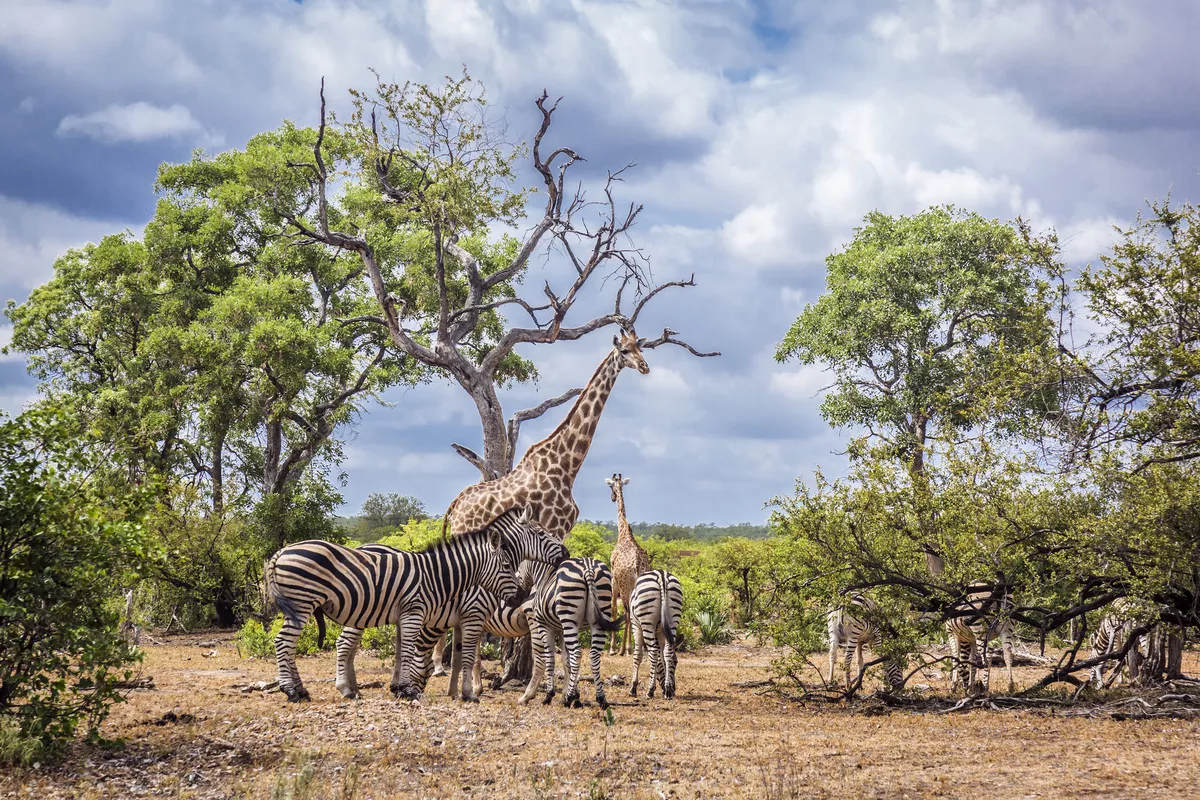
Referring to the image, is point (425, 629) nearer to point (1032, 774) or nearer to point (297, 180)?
point (1032, 774)

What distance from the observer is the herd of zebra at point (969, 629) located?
1217 cm

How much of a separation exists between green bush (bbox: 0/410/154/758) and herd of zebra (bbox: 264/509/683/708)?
9.15ft

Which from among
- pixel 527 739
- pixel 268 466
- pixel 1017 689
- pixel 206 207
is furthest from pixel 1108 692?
pixel 206 207

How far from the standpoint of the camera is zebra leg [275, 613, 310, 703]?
1125 cm

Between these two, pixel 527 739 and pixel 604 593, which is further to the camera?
pixel 604 593

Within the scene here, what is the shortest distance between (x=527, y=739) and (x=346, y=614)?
3250mm

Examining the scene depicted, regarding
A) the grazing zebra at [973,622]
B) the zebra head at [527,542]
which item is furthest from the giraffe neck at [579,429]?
the grazing zebra at [973,622]

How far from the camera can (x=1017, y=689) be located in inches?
536

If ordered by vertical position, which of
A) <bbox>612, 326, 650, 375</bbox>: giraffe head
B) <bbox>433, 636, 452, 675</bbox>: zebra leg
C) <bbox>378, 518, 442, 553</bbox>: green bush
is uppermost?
<bbox>612, 326, 650, 375</bbox>: giraffe head

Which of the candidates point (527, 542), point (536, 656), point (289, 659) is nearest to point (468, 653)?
point (536, 656)

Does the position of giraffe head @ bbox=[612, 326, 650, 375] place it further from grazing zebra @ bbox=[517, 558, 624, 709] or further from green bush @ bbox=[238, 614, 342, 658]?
green bush @ bbox=[238, 614, 342, 658]

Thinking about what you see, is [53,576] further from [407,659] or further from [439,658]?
[439,658]

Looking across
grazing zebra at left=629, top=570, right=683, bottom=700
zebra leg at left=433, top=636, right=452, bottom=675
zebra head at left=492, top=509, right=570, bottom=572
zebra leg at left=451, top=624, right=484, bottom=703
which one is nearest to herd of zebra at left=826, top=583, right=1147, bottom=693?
grazing zebra at left=629, top=570, right=683, bottom=700

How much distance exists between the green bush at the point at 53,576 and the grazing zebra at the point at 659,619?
6960mm
